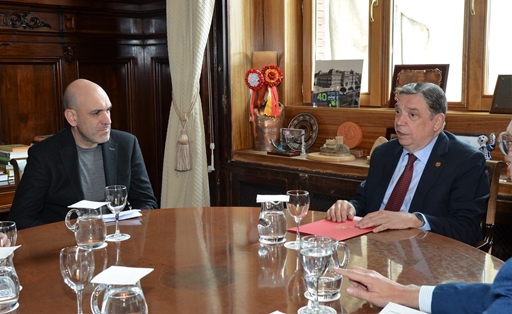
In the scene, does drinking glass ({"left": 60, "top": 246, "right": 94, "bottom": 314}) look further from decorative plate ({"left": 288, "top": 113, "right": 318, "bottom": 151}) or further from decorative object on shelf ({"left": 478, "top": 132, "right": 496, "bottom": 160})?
decorative plate ({"left": 288, "top": 113, "right": 318, "bottom": 151})

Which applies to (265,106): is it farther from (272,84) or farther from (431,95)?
(431,95)

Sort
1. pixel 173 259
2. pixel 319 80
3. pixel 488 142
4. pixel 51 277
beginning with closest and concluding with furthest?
pixel 51 277 < pixel 173 259 < pixel 488 142 < pixel 319 80

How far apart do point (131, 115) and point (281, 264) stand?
3.13 meters

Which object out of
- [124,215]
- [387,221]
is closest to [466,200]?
[387,221]

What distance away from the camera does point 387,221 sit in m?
2.26

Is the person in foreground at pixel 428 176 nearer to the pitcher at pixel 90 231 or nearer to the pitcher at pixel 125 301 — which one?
the pitcher at pixel 90 231

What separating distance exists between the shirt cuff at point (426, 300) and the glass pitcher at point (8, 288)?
1010 mm

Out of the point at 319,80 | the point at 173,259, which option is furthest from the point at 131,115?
the point at 173,259

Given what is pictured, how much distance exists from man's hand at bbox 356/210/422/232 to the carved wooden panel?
110 inches

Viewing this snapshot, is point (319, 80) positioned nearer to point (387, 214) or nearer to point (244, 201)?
point (244, 201)

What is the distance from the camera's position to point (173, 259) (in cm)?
196

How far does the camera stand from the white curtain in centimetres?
409

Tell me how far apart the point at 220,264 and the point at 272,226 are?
0.92ft

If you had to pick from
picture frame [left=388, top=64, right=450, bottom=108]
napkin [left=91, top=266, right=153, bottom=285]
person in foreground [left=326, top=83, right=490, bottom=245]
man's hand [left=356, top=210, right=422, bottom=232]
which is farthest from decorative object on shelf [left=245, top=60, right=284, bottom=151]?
napkin [left=91, top=266, right=153, bottom=285]
